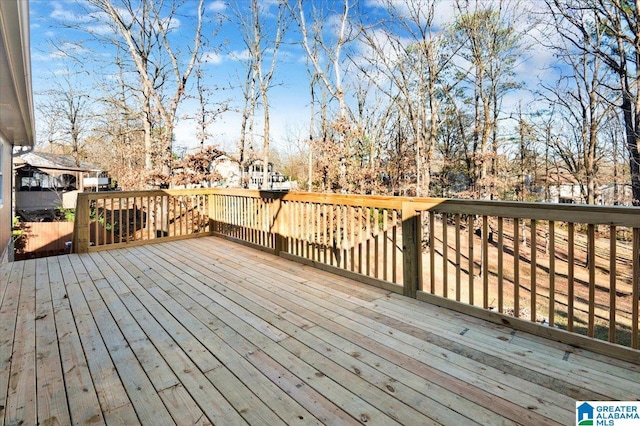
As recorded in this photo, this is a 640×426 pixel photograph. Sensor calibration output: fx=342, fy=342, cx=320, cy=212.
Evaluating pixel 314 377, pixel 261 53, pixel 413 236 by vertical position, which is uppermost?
pixel 261 53

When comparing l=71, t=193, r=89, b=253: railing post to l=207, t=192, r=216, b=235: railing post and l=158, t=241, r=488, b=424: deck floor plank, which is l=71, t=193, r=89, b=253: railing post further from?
l=158, t=241, r=488, b=424: deck floor plank

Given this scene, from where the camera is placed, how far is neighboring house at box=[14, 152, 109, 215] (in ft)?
52.2

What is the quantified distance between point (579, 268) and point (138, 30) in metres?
16.0

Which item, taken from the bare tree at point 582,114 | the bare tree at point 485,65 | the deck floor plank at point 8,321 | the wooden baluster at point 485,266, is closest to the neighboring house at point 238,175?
the deck floor plank at point 8,321

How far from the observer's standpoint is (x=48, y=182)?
17234mm

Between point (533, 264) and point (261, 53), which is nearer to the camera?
point (533, 264)

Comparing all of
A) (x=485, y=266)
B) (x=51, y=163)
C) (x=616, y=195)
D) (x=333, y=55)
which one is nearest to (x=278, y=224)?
(x=485, y=266)

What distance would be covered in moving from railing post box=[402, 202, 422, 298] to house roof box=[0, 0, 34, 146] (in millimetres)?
2903

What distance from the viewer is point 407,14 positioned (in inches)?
411

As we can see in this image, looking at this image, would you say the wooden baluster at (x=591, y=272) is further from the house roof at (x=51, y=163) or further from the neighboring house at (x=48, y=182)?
the house roof at (x=51, y=163)

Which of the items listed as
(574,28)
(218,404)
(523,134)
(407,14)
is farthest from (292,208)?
(523,134)

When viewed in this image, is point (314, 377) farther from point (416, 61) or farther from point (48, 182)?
point (48, 182)

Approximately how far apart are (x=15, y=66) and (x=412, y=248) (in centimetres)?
367

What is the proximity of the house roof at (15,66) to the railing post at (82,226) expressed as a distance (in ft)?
4.27
